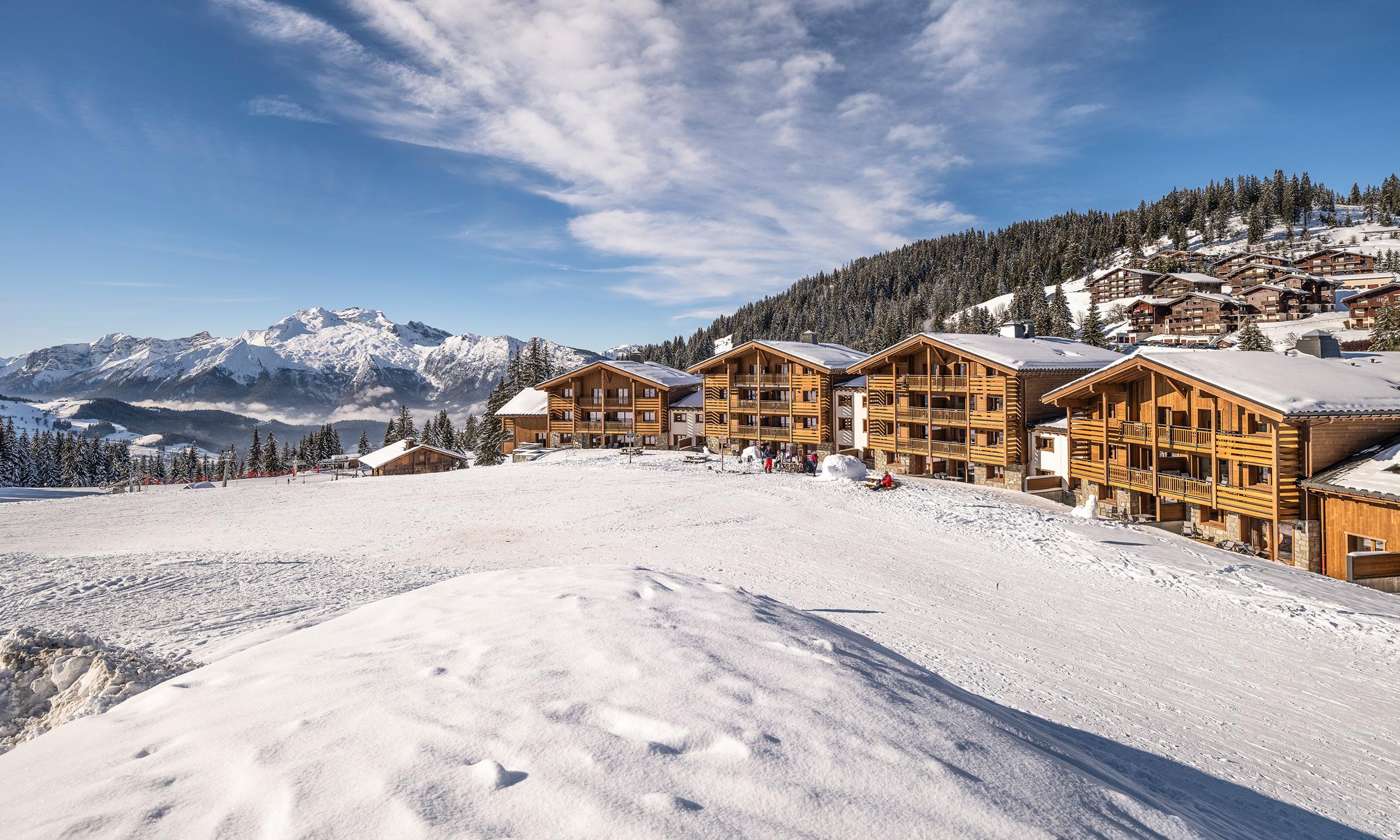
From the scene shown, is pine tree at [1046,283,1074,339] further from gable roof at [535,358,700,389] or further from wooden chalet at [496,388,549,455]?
wooden chalet at [496,388,549,455]

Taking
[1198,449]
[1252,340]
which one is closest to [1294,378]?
[1198,449]

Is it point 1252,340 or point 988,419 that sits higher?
point 1252,340

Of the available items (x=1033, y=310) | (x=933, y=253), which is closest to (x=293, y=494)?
(x=1033, y=310)

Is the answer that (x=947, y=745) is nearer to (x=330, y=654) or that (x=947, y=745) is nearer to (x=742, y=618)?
(x=742, y=618)

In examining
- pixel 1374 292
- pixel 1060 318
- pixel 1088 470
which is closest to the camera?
pixel 1088 470

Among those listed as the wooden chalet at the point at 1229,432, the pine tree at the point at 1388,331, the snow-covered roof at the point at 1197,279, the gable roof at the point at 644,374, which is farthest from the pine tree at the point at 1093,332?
the gable roof at the point at 644,374

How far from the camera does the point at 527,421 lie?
5478 centimetres

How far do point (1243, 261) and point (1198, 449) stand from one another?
4214 inches

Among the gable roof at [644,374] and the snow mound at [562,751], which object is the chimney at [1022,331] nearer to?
the gable roof at [644,374]

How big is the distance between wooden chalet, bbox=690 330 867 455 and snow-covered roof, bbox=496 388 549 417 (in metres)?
15.6

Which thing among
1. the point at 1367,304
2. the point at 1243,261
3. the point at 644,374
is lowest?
the point at 644,374

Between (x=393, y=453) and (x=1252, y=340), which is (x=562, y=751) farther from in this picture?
(x=1252, y=340)

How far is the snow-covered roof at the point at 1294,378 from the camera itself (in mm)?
19672

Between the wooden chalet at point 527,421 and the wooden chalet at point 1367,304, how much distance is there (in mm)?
88045
